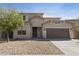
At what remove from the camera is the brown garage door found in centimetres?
2880

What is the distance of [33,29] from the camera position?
30500 millimetres

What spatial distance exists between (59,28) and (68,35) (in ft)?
6.29

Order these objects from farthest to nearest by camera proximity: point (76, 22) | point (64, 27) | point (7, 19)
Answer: point (76, 22) < point (64, 27) < point (7, 19)

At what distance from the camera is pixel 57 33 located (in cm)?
2903

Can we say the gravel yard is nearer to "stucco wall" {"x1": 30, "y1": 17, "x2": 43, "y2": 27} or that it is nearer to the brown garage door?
the brown garage door

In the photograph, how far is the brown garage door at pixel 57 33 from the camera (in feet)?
94.5

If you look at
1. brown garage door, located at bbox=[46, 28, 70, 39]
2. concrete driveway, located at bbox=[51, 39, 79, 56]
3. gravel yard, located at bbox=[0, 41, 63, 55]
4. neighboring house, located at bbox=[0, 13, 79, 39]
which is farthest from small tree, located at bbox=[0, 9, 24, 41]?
brown garage door, located at bbox=[46, 28, 70, 39]

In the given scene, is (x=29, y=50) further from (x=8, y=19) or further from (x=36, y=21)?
(x=36, y=21)

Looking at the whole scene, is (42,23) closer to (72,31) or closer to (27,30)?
(27,30)

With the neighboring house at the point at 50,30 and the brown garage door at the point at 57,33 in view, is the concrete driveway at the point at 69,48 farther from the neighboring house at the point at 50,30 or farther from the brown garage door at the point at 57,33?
the brown garage door at the point at 57,33

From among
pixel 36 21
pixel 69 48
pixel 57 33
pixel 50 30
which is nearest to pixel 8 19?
pixel 69 48

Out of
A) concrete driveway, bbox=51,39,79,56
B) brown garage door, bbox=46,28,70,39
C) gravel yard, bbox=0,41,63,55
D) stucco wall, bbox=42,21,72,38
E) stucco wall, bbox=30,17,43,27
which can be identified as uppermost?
stucco wall, bbox=30,17,43,27

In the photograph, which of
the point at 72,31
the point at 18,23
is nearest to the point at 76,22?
the point at 72,31

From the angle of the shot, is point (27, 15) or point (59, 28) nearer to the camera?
point (59, 28)
